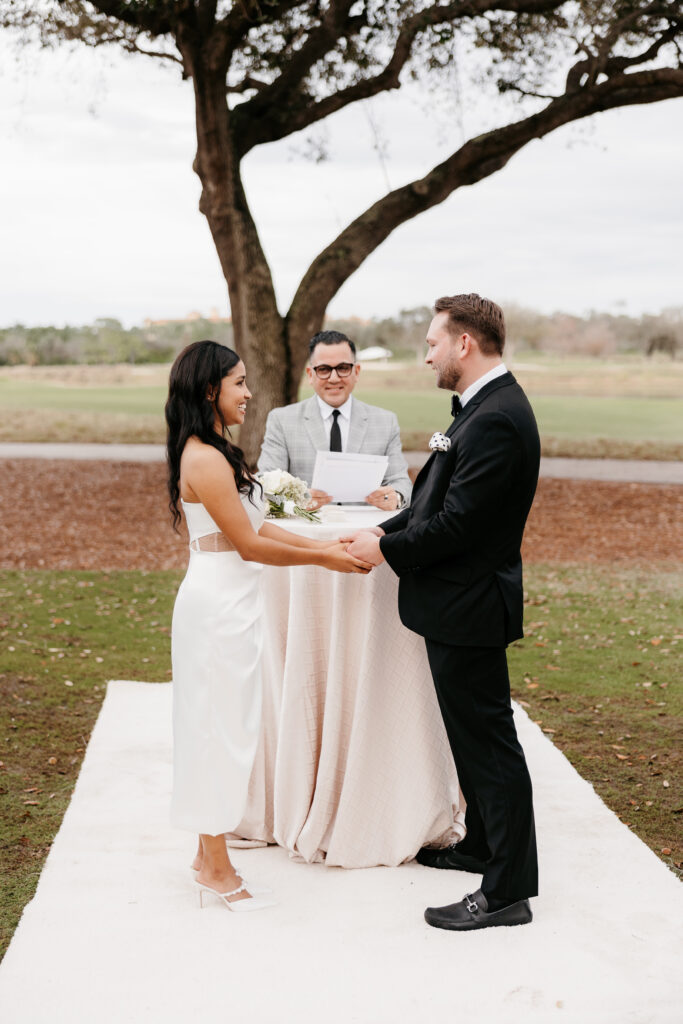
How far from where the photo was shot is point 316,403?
579 centimetres

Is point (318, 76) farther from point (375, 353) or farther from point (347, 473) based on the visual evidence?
point (375, 353)

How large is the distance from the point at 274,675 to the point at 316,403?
71.0 inches

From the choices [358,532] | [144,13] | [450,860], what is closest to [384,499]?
[358,532]

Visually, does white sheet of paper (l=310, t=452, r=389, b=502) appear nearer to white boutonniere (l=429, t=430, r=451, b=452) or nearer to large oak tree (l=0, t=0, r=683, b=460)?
white boutonniere (l=429, t=430, r=451, b=452)

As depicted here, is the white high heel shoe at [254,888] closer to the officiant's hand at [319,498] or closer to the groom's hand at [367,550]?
the groom's hand at [367,550]

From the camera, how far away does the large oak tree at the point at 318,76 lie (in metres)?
13.0

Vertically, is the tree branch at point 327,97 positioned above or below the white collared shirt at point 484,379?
above

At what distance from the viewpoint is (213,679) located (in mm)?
3971

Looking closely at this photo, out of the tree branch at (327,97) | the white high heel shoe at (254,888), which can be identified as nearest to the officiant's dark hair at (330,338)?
the white high heel shoe at (254,888)

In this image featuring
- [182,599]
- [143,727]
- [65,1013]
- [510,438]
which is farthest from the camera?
[143,727]

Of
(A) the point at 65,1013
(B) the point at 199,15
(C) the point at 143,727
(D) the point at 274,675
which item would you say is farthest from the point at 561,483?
(A) the point at 65,1013

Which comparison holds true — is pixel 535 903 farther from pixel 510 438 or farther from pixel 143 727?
pixel 143 727

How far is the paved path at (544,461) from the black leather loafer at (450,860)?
17077mm

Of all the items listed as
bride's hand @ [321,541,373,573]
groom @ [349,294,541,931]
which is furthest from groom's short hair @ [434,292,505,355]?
bride's hand @ [321,541,373,573]
